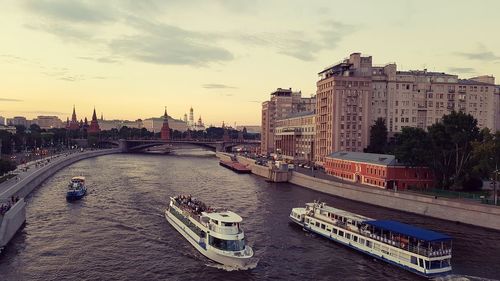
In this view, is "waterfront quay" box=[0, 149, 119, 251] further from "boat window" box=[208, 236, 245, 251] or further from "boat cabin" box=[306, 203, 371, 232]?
"boat cabin" box=[306, 203, 371, 232]

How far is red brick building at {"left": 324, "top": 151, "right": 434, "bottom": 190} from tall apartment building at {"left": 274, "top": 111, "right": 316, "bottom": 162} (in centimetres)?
4889

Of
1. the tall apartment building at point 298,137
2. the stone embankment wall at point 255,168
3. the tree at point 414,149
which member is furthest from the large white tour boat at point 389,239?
the tall apartment building at point 298,137

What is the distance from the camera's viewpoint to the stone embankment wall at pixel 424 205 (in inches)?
2618

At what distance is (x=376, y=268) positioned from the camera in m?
49.9

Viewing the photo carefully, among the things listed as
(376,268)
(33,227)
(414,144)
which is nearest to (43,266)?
(33,227)

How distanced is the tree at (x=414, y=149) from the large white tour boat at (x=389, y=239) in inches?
1118

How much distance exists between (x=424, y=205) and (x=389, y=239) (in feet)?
86.3

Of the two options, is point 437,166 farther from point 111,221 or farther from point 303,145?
point 303,145

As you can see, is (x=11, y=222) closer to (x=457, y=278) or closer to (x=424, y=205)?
(x=457, y=278)

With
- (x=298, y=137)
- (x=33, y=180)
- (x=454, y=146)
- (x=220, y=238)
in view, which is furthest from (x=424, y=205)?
(x=298, y=137)

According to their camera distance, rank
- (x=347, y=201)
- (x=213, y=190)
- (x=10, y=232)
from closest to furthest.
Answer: (x=10, y=232)
(x=347, y=201)
(x=213, y=190)

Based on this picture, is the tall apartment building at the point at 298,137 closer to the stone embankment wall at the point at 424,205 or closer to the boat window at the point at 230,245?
the stone embankment wall at the point at 424,205

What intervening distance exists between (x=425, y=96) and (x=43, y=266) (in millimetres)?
124869

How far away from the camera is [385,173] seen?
9081cm
